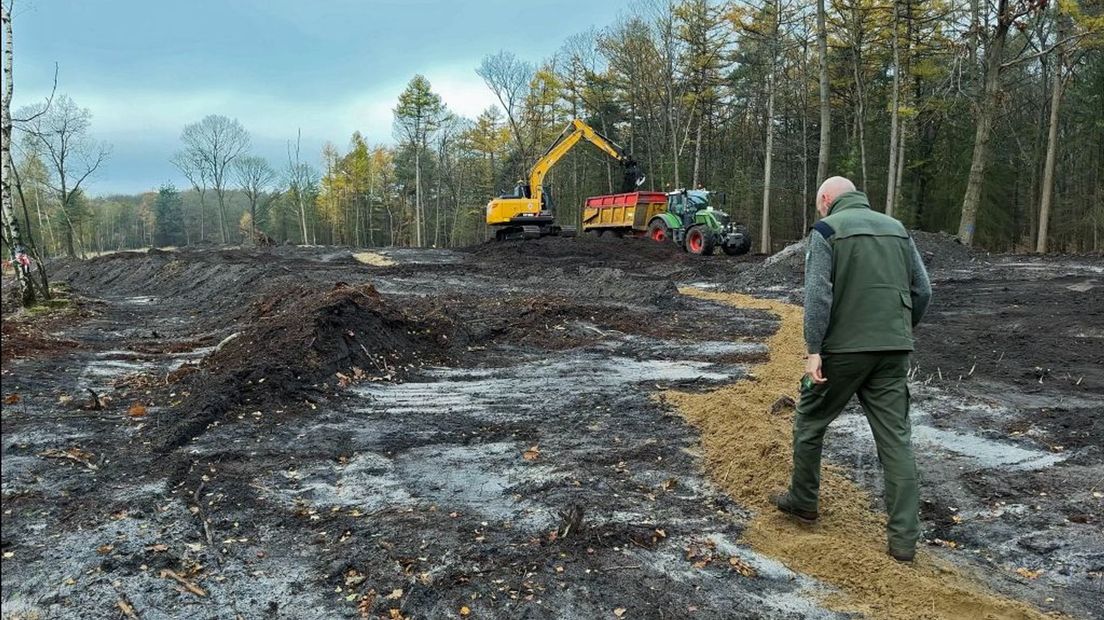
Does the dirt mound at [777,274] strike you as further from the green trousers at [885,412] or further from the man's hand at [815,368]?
the man's hand at [815,368]

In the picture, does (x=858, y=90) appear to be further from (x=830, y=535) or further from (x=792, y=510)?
(x=830, y=535)

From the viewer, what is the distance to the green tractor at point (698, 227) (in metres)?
20.3

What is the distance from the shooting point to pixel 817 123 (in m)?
33.1

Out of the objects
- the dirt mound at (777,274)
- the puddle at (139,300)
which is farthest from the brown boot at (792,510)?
the puddle at (139,300)

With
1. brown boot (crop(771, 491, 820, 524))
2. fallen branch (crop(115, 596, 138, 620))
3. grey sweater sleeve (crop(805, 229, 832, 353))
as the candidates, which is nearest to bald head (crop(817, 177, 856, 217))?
grey sweater sleeve (crop(805, 229, 832, 353))

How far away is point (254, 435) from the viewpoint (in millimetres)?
5070

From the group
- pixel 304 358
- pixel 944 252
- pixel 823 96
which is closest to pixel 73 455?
pixel 304 358

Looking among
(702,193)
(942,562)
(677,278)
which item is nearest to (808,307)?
(942,562)

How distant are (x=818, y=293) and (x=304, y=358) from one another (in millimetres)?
5088

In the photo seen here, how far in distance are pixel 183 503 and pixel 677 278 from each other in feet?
45.2

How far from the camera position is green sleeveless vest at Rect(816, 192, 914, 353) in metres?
3.36

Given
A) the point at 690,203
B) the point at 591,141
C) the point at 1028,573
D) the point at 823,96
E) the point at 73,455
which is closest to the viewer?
the point at 1028,573

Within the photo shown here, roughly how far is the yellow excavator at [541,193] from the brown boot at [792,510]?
21.6 m

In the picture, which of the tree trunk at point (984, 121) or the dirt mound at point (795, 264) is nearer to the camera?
the dirt mound at point (795, 264)
